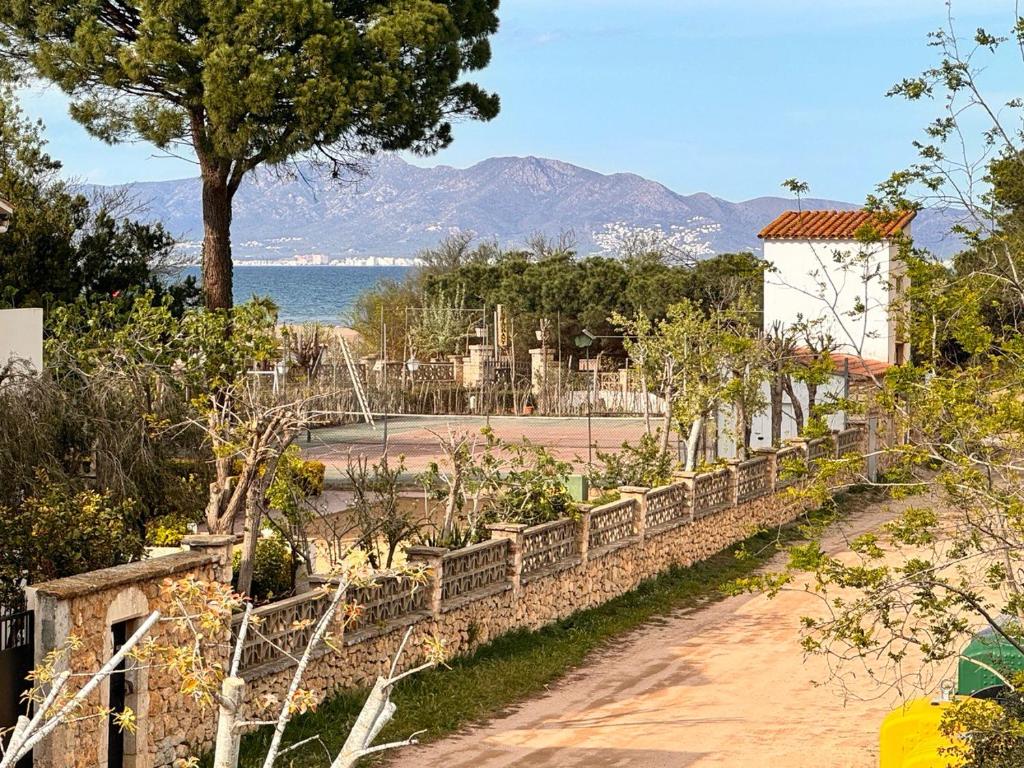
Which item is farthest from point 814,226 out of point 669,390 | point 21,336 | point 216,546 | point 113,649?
point 113,649

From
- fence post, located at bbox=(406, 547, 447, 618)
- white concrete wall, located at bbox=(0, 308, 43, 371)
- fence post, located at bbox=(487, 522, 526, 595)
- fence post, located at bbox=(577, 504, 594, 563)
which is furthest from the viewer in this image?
fence post, located at bbox=(577, 504, 594, 563)

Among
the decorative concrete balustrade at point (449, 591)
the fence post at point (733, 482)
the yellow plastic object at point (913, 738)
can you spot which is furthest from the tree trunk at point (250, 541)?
the fence post at point (733, 482)

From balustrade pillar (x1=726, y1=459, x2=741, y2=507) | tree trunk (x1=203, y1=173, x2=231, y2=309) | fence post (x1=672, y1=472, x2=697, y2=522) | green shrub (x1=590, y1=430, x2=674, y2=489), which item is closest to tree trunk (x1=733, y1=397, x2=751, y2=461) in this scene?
balustrade pillar (x1=726, y1=459, x2=741, y2=507)

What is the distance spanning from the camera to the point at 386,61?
2936 cm

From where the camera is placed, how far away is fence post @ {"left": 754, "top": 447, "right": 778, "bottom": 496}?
2762cm

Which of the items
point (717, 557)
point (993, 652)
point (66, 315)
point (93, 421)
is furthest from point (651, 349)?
point (993, 652)

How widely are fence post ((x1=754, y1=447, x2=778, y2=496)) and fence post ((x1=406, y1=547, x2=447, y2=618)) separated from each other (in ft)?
40.6

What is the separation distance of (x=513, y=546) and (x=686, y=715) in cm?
359

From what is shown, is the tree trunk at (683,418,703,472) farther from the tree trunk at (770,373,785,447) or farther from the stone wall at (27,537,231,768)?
the stone wall at (27,537,231,768)

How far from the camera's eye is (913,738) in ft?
40.6

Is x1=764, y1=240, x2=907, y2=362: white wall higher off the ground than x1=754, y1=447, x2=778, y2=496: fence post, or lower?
higher

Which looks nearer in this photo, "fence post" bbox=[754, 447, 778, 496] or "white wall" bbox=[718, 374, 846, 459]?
"fence post" bbox=[754, 447, 778, 496]

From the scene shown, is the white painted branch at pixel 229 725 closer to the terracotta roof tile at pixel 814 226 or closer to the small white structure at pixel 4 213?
the small white structure at pixel 4 213

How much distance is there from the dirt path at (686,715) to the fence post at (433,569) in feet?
4.94
